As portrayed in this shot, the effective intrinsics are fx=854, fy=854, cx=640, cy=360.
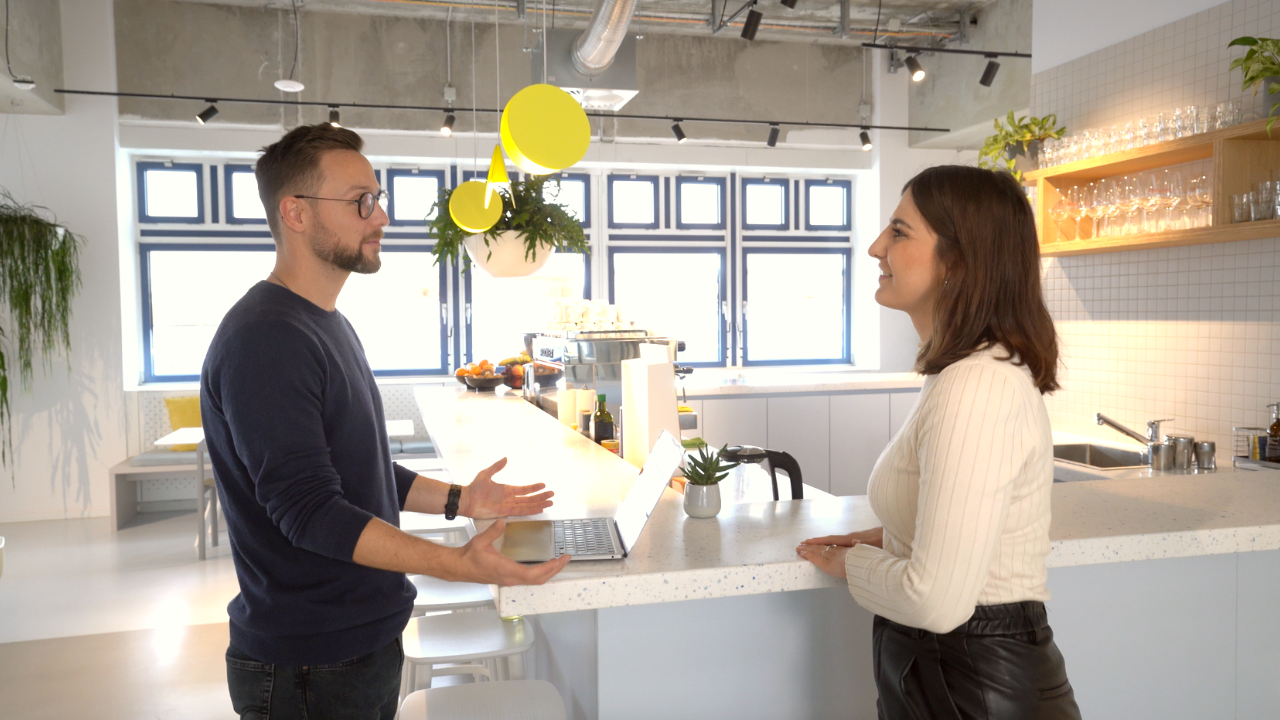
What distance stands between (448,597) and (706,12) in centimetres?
647

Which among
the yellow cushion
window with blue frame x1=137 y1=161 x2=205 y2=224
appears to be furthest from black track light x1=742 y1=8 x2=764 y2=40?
the yellow cushion

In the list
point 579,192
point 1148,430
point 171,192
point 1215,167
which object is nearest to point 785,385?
point 1148,430

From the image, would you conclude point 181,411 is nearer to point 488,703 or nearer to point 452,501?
point 452,501

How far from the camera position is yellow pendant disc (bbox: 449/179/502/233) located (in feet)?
12.4

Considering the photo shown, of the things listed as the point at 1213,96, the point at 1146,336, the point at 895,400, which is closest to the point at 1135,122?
the point at 1213,96

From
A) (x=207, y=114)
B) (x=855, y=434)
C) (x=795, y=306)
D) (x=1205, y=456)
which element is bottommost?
(x=855, y=434)

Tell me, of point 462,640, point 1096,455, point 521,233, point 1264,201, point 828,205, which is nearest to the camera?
point 462,640

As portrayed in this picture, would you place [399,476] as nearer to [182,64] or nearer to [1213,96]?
[1213,96]

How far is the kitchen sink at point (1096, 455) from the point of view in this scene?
13.5 ft

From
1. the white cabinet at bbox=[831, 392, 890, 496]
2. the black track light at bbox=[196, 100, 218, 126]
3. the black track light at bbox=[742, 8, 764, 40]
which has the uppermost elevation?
the black track light at bbox=[742, 8, 764, 40]

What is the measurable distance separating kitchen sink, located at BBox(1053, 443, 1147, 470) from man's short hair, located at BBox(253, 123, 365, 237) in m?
3.69

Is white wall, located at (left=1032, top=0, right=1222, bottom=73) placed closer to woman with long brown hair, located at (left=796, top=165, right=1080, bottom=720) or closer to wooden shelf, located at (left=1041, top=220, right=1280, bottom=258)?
wooden shelf, located at (left=1041, top=220, right=1280, bottom=258)

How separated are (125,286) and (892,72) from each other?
7.36 meters

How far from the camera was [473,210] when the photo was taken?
380 cm
